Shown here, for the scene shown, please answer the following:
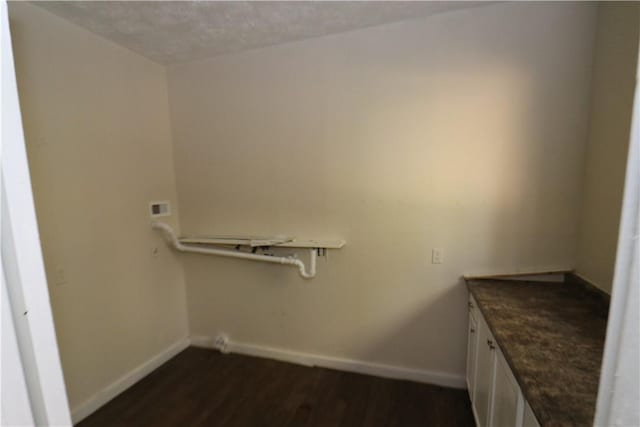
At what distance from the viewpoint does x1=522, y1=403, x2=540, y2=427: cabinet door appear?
90 cm

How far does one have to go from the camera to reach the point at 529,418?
0.94m

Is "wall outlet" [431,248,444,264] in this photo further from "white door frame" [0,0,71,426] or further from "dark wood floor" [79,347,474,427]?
"white door frame" [0,0,71,426]

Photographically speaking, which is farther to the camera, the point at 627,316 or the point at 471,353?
the point at 471,353

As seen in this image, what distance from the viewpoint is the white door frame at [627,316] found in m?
0.34

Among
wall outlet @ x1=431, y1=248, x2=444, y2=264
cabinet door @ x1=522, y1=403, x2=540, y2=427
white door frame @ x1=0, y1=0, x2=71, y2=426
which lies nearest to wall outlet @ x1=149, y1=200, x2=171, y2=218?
white door frame @ x1=0, y1=0, x2=71, y2=426

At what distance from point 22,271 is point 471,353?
229cm

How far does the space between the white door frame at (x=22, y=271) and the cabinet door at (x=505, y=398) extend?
4.65 ft

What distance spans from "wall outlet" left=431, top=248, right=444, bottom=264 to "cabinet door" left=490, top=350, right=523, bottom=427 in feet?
2.56

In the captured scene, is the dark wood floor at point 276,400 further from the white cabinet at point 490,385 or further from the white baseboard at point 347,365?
the white cabinet at point 490,385

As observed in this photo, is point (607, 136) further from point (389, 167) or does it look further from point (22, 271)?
point (22, 271)

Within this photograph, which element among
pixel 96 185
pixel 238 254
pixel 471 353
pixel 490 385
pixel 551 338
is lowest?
pixel 471 353

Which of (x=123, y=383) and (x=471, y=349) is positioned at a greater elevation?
(x=471, y=349)

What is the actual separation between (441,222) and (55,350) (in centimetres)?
205

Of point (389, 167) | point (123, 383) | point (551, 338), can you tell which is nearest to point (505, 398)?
point (551, 338)
